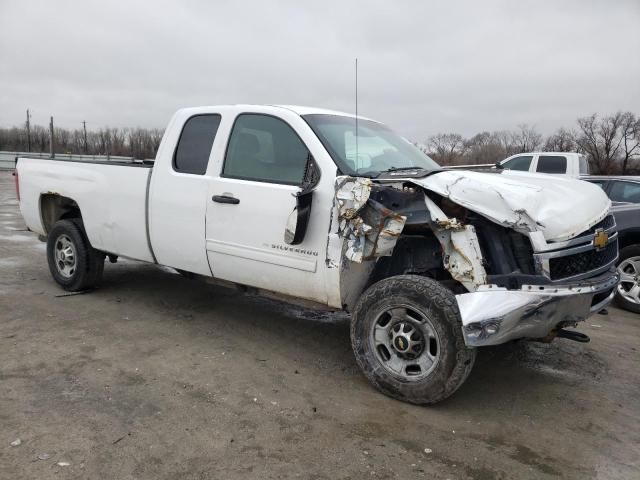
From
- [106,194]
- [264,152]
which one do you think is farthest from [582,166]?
[106,194]

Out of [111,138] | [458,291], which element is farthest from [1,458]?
[111,138]

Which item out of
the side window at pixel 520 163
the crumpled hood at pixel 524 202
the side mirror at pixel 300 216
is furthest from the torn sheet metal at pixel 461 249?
the side window at pixel 520 163

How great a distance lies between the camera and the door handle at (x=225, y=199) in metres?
4.11

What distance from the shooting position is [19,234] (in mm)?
9695

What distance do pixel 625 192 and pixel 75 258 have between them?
22.9 ft

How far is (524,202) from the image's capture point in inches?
121

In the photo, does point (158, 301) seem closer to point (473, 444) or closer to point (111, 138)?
point (473, 444)

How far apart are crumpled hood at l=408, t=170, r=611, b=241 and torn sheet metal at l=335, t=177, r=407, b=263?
11.7 inches

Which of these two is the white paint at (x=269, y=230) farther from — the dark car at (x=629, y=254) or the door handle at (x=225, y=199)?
the dark car at (x=629, y=254)

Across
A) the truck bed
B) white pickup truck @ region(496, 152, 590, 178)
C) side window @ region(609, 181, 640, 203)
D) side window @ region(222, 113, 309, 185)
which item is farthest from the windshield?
white pickup truck @ region(496, 152, 590, 178)

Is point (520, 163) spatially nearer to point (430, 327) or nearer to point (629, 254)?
point (629, 254)

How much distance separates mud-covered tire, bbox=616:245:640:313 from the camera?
6.04m

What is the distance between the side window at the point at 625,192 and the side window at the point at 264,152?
514 centimetres

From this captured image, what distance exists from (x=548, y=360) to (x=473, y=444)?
1.71 metres
